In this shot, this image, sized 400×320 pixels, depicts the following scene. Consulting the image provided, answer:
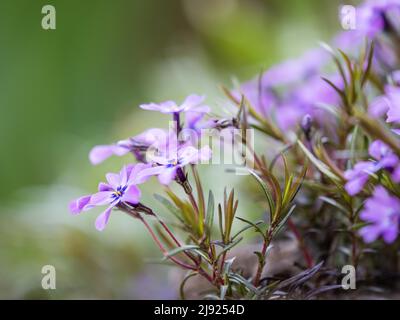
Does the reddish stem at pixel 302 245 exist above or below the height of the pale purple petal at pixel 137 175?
below

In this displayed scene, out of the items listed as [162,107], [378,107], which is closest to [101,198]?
[162,107]

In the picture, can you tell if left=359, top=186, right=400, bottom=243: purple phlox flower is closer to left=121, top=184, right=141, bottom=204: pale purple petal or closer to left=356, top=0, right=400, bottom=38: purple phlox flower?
left=121, top=184, right=141, bottom=204: pale purple petal

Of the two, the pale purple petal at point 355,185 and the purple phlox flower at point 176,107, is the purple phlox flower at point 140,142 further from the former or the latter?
the pale purple petal at point 355,185

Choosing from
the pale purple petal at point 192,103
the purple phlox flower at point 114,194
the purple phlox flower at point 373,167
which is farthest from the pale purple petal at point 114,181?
the purple phlox flower at point 373,167

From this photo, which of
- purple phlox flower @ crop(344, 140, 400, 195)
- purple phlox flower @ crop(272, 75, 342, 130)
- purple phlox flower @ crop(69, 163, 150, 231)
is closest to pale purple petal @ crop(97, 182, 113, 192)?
purple phlox flower @ crop(69, 163, 150, 231)

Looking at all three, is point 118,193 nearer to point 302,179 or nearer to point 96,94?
point 302,179
